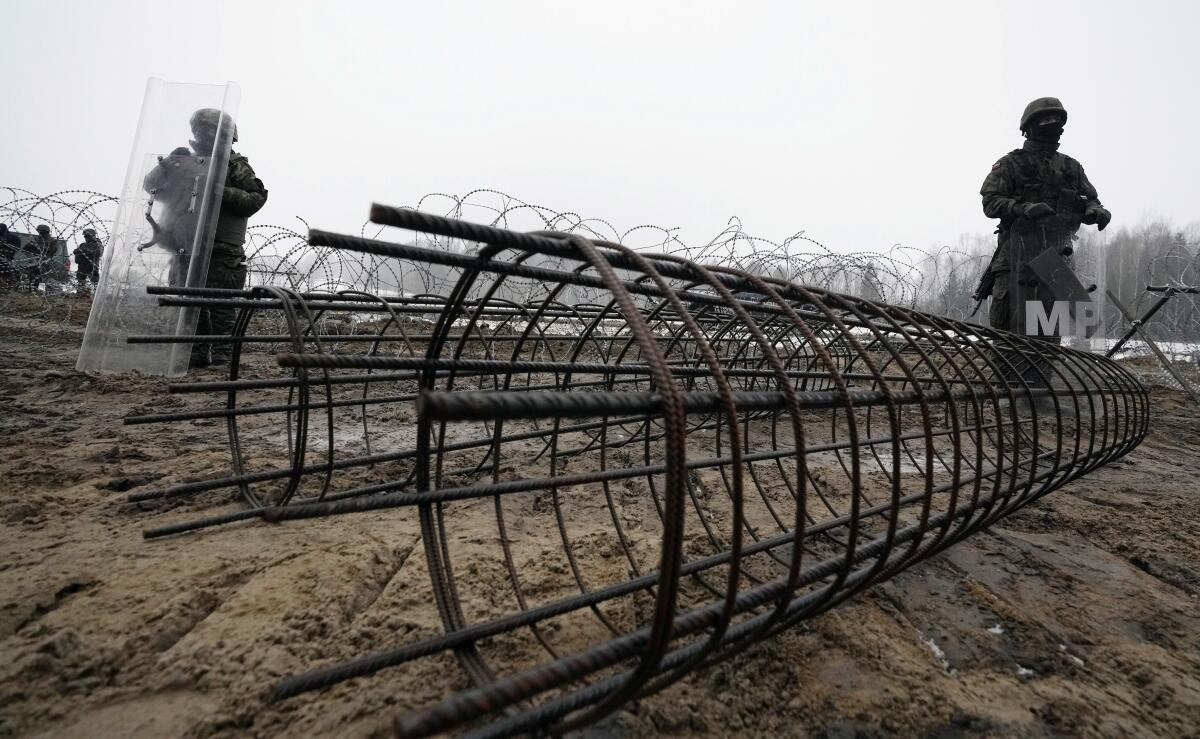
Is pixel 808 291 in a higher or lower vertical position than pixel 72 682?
higher

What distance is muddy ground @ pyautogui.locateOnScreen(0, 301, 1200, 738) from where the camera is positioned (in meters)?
1.18

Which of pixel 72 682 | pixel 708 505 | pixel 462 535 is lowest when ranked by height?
pixel 72 682

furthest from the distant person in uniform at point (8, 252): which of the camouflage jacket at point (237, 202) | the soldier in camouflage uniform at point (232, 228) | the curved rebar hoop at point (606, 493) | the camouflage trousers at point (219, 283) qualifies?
the curved rebar hoop at point (606, 493)

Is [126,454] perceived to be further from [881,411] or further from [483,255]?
[881,411]

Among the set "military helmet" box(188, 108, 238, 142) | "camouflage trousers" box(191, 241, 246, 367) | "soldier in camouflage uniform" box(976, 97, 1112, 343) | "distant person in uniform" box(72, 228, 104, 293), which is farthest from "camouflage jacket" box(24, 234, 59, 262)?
"soldier in camouflage uniform" box(976, 97, 1112, 343)

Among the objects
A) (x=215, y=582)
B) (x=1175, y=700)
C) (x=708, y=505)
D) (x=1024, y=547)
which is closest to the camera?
(x=1175, y=700)

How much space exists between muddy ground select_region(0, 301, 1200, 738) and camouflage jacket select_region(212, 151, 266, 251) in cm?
337

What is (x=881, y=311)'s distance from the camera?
1558 mm

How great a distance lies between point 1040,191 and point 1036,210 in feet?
2.45

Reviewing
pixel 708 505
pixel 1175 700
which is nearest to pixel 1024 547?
pixel 1175 700

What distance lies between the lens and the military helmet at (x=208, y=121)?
461cm

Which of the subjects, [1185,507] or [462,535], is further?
[1185,507]

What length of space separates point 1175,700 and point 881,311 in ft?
4.11

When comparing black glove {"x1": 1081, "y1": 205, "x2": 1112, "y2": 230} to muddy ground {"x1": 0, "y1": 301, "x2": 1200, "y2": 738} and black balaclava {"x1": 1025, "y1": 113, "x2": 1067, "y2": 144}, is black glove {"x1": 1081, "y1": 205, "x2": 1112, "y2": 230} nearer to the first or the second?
black balaclava {"x1": 1025, "y1": 113, "x2": 1067, "y2": 144}
